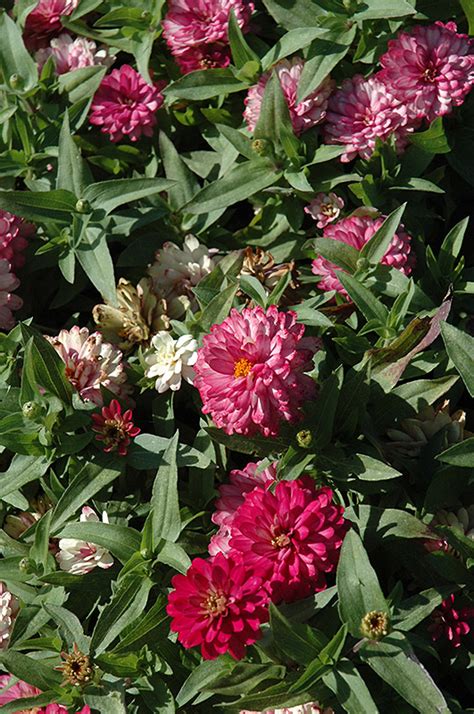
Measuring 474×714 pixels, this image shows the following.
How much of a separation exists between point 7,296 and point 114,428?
1.80 feet

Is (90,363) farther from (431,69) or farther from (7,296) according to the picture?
(431,69)

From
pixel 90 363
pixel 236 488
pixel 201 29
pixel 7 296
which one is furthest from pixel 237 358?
pixel 201 29

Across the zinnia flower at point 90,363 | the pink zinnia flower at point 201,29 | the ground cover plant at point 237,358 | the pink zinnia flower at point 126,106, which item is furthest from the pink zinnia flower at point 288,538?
the pink zinnia flower at point 201,29

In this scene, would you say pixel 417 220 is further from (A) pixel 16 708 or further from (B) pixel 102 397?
(A) pixel 16 708

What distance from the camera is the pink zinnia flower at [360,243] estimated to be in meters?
2.27

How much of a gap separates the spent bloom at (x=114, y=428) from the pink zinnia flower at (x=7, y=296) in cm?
47

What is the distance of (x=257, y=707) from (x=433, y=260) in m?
1.08

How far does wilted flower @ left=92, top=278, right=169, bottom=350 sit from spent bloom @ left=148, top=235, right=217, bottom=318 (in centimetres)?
4

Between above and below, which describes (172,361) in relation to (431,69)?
below

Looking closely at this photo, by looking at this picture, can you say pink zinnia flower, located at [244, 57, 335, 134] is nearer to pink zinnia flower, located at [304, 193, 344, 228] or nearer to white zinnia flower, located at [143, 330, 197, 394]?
pink zinnia flower, located at [304, 193, 344, 228]

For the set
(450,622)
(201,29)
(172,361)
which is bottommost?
(450,622)

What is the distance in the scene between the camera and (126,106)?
8.55ft

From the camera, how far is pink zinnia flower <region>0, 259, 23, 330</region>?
7.95 ft

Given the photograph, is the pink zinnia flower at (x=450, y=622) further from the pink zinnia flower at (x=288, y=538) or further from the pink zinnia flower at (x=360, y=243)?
the pink zinnia flower at (x=360, y=243)
